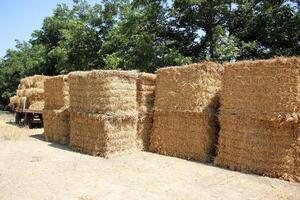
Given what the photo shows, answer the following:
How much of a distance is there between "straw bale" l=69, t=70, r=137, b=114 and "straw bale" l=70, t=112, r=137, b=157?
0.77 ft

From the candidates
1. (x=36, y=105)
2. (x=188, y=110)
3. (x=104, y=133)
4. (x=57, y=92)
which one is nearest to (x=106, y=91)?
(x=104, y=133)

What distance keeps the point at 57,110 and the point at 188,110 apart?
5674 mm

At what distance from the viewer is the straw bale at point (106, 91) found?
36.1 ft

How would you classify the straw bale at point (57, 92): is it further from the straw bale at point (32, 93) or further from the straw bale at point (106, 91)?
the straw bale at point (32, 93)

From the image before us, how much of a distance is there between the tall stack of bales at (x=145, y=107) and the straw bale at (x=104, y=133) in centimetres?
30

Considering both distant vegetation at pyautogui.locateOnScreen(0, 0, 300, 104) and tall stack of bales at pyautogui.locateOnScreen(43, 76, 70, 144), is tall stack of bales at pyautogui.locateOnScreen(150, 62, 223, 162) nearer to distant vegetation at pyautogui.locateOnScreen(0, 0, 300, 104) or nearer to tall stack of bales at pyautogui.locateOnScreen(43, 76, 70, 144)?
tall stack of bales at pyautogui.locateOnScreen(43, 76, 70, 144)

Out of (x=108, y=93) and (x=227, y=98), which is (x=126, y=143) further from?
(x=227, y=98)

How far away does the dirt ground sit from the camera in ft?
23.6

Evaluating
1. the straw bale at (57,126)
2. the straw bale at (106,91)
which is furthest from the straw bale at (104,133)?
the straw bale at (57,126)

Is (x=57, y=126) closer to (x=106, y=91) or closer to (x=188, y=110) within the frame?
(x=106, y=91)

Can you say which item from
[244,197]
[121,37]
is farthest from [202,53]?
[244,197]

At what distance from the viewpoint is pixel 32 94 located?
62.4ft

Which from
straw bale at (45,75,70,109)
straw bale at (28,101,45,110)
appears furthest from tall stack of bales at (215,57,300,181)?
straw bale at (28,101,45,110)

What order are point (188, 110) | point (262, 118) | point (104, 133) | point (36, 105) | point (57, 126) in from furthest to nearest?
1. point (36, 105)
2. point (57, 126)
3. point (104, 133)
4. point (188, 110)
5. point (262, 118)
